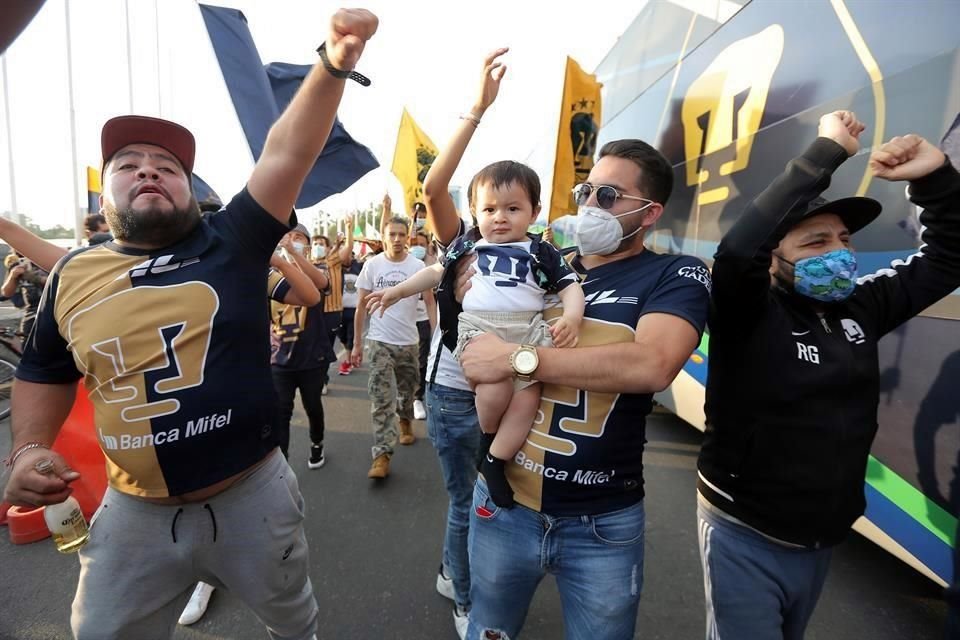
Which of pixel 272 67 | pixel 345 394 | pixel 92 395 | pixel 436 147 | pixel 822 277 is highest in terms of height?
pixel 272 67

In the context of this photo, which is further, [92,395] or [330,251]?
[330,251]

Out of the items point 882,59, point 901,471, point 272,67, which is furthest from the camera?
point 272,67

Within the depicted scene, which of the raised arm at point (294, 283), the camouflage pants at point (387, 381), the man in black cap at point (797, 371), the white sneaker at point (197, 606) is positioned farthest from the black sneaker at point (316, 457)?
the man in black cap at point (797, 371)

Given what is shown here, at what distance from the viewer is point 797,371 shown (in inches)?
55.7

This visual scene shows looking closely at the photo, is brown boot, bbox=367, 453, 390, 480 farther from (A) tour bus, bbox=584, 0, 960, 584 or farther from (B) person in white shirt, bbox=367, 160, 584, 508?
(A) tour bus, bbox=584, 0, 960, 584

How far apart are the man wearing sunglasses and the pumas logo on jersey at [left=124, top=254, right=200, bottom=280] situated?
3.43ft

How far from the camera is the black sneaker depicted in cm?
417

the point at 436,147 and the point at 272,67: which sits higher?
the point at 272,67

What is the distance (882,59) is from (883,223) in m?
0.90

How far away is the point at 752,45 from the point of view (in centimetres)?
353

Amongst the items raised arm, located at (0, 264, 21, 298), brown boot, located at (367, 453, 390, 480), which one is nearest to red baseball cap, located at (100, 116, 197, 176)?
brown boot, located at (367, 453, 390, 480)

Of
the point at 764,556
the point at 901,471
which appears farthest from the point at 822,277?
the point at 901,471

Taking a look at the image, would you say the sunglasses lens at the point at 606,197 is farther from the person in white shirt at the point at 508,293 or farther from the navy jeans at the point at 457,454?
the navy jeans at the point at 457,454

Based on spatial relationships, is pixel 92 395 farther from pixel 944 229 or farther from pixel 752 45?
pixel 752 45
